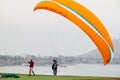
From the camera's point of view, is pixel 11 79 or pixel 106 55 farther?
pixel 11 79

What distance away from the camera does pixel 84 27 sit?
24.0 meters

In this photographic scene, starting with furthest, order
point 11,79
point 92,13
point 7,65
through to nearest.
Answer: point 7,65
point 11,79
point 92,13

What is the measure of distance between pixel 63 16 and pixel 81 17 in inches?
52.8

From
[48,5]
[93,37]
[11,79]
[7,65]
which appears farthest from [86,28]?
[7,65]

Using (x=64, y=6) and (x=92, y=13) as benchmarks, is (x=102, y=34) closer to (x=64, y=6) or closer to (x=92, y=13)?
(x=92, y=13)

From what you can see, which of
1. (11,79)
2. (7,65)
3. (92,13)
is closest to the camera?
(92,13)

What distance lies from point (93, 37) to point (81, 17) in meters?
1.49

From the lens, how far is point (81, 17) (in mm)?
23734

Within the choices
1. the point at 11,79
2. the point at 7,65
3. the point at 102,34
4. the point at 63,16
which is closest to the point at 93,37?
the point at 102,34

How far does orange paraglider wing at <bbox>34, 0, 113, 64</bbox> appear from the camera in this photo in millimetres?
23625

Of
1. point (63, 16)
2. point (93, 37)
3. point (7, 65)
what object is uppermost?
point (7, 65)

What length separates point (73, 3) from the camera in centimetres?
2359

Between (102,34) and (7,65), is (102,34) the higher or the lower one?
the lower one

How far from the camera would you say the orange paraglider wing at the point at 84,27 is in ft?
77.5
